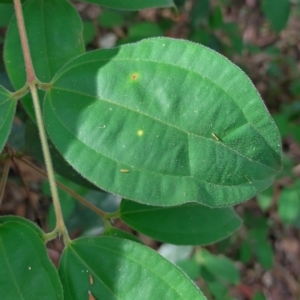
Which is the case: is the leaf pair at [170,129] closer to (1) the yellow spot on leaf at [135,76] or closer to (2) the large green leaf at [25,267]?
(1) the yellow spot on leaf at [135,76]

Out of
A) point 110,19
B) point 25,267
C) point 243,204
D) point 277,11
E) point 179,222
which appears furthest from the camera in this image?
point 243,204

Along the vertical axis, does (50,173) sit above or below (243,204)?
above

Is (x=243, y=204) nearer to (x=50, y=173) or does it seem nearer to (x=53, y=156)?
(x=53, y=156)

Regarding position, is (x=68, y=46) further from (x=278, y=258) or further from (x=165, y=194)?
(x=278, y=258)

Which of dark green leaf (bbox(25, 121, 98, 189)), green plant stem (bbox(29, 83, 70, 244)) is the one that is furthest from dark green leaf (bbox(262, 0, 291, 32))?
green plant stem (bbox(29, 83, 70, 244))

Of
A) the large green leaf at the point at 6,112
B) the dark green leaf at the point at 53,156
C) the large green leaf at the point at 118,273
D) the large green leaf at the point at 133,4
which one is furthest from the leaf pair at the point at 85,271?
the large green leaf at the point at 133,4

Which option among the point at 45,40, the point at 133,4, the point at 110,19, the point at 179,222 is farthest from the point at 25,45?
the point at 110,19

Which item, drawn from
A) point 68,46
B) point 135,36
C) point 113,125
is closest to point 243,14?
point 135,36
